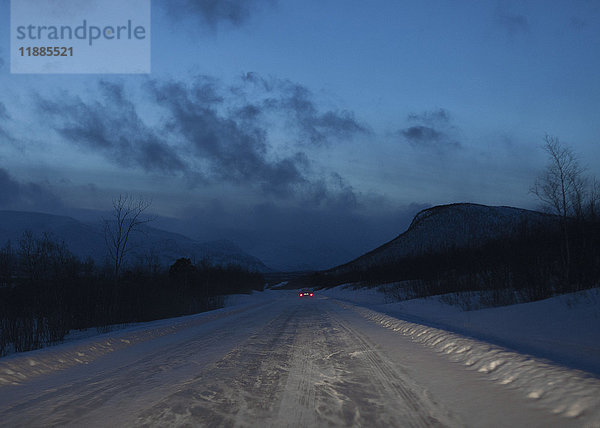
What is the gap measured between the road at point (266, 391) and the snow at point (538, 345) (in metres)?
0.33

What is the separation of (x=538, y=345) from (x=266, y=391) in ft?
23.5

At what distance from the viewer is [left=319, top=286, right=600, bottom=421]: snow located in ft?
13.7

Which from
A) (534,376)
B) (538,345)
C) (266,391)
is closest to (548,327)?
(538,345)

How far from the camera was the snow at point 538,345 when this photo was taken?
13.7ft

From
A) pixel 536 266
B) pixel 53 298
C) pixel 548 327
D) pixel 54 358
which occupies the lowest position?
pixel 548 327

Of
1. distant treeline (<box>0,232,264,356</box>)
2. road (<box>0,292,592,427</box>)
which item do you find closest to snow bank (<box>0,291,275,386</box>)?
road (<box>0,292,592,427</box>)

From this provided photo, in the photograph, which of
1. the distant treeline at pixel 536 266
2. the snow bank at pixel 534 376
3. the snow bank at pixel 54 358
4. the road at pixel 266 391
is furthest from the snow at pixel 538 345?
the snow bank at pixel 54 358

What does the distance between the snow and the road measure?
33cm

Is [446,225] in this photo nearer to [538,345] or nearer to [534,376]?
[538,345]

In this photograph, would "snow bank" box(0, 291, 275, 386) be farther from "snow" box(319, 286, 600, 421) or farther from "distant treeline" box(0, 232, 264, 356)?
"snow" box(319, 286, 600, 421)

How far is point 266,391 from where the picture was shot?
473 centimetres

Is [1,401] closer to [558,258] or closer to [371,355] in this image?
[371,355]

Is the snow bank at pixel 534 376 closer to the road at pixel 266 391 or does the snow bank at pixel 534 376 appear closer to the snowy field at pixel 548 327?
the road at pixel 266 391

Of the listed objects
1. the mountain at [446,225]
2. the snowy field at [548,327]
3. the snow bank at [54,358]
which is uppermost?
the mountain at [446,225]
